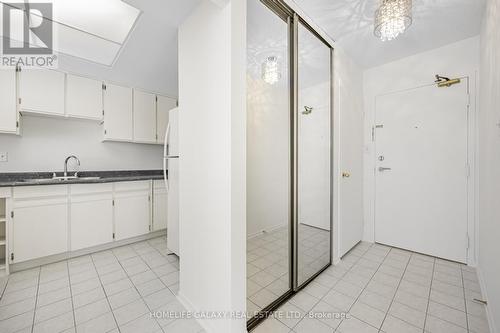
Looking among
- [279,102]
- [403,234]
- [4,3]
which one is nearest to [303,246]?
[279,102]

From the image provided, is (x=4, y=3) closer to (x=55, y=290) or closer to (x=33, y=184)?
(x=33, y=184)

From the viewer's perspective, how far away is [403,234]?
256cm

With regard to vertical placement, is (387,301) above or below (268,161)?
below

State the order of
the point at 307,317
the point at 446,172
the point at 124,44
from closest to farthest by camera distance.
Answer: the point at 307,317 → the point at 124,44 → the point at 446,172

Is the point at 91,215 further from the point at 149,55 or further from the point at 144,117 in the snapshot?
the point at 149,55

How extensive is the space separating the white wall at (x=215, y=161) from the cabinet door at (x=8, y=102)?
226cm

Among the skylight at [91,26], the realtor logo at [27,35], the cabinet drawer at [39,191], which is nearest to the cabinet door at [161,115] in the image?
the skylight at [91,26]

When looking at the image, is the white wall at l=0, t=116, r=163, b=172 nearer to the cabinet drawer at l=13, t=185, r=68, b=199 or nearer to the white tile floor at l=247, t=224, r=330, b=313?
the cabinet drawer at l=13, t=185, r=68, b=199

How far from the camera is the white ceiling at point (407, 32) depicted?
67.4 inches

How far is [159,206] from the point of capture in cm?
300

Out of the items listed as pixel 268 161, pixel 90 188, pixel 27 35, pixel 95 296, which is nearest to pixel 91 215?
pixel 90 188

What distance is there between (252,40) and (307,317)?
216 cm

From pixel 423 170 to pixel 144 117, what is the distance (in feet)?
13.1

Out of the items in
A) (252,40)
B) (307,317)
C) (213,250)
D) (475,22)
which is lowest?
(307,317)
